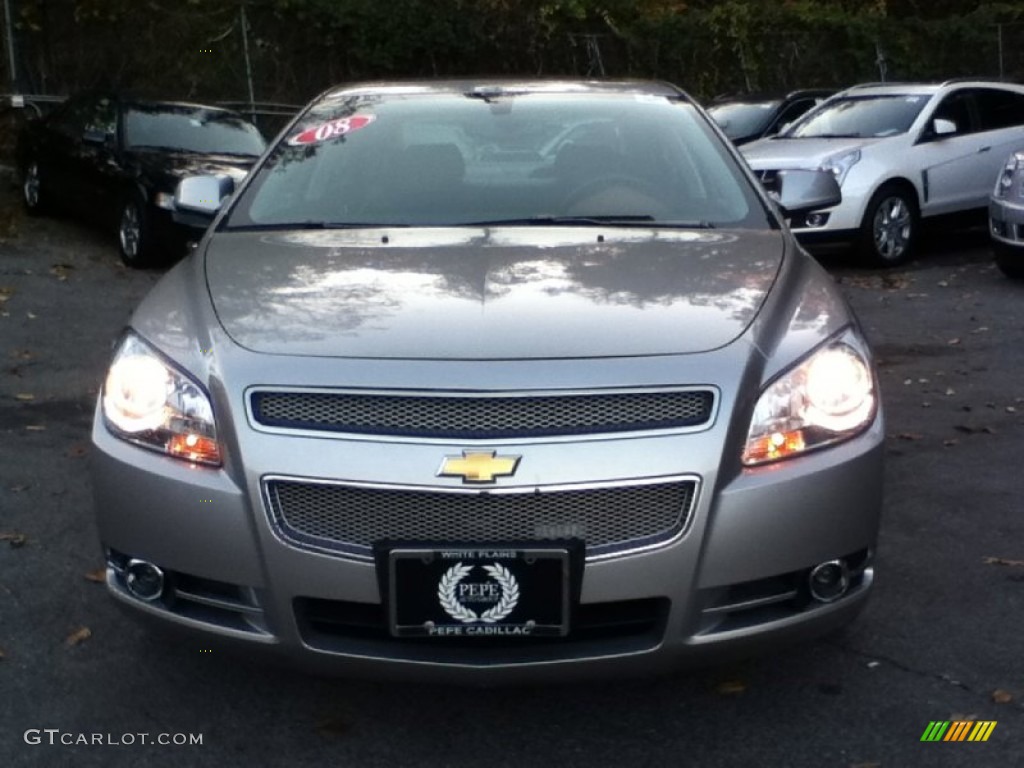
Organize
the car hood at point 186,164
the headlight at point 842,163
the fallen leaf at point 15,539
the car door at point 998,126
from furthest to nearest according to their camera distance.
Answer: the car door at point 998,126 < the headlight at point 842,163 < the car hood at point 186,164 < the fallen leaf at point 15,539

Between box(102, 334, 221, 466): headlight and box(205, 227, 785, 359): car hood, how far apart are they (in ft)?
0.61

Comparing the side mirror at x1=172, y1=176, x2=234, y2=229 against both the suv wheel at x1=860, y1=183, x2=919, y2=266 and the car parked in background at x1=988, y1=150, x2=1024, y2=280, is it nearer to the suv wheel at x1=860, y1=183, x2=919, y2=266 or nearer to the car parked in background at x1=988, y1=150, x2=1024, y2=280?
the car parked in background at x1=988, y1=150, x2=1024, y2=280

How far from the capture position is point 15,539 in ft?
16.6

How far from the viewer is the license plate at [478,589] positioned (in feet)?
10.4

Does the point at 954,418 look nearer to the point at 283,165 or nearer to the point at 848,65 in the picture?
the point at 283,165

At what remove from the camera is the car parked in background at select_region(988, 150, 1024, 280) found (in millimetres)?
10359

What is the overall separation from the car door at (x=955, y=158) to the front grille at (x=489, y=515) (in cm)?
998

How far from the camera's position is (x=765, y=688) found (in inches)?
152

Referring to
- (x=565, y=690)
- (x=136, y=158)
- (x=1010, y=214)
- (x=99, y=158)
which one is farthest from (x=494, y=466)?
(x=99, y=158)

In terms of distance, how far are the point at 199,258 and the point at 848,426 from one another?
76.4 inches

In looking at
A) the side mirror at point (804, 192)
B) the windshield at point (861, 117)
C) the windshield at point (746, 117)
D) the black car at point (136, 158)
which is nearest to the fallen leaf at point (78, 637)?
the side mirror at point (804, 192)

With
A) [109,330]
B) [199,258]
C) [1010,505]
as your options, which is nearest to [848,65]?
[109,330]

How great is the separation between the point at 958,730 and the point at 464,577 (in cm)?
134

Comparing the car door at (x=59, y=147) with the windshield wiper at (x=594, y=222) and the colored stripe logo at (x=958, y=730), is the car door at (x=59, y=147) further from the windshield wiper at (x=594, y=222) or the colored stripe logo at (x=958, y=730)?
the colored stripe logo at (x=958, y=730)
